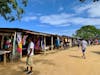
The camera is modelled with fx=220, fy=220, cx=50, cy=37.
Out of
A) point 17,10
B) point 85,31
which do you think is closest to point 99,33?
point 85,31

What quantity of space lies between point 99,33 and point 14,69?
278 feet

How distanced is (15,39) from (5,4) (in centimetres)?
266

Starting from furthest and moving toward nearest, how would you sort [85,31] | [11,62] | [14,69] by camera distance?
[85,31]
[11,62]
[14,69]

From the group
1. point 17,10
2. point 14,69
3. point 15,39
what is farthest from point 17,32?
point 14,69

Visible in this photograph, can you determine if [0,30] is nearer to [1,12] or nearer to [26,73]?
[1,12]

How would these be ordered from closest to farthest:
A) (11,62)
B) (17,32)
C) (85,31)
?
1. (11,62)
2. (17,32)
3. (85,31)

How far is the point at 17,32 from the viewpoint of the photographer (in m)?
16.3

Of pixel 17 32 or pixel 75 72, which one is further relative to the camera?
pixel 17 32

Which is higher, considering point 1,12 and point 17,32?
point 1,12

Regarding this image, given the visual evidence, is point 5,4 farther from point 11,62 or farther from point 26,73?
point 26,73

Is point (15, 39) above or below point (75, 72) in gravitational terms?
above

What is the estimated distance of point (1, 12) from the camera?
16938 mm

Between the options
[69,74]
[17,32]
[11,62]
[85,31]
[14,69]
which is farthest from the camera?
[85,31]

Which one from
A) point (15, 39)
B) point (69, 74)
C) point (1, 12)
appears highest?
point (1, 12)
